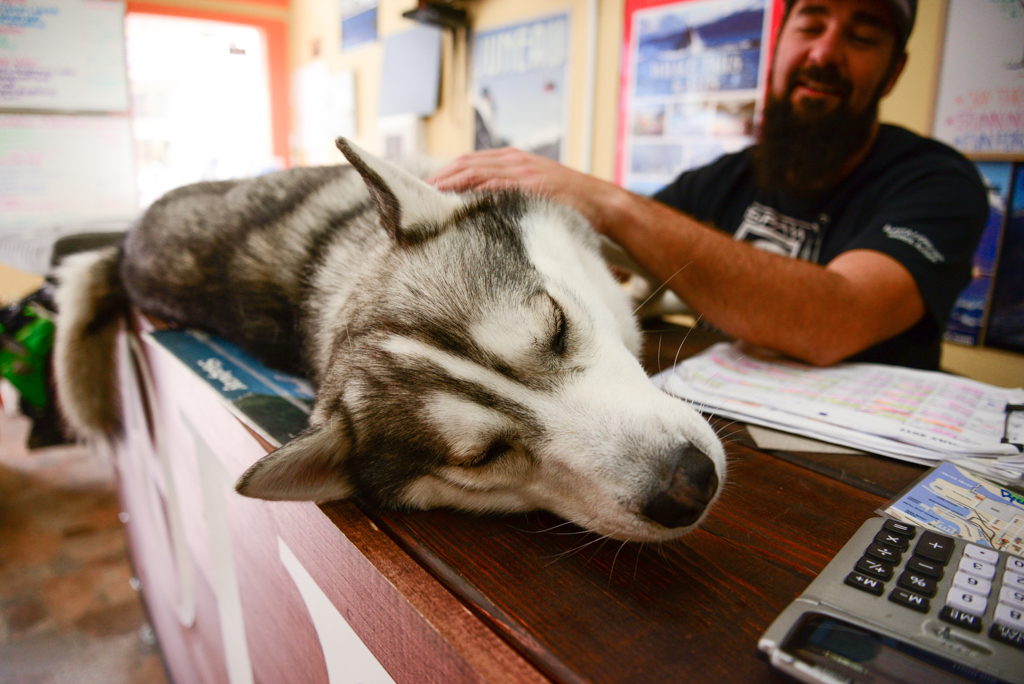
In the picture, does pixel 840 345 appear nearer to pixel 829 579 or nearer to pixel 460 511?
pixel 829 579

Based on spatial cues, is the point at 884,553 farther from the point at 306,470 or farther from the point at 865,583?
the point at 306,470

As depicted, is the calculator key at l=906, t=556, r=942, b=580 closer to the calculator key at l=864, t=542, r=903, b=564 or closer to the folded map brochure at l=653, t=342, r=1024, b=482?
the calculator key at l=864, t=542, r=903, b=564

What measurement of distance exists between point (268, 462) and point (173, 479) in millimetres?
980

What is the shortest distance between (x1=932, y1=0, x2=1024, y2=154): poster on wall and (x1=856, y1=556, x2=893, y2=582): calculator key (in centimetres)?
172

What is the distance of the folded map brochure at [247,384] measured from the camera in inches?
33.1

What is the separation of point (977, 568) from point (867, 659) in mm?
217

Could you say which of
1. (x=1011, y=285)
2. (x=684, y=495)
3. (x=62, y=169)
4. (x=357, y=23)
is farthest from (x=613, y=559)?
(x=357, y=23)

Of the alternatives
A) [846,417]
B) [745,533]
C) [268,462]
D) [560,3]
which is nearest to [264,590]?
[268,462]

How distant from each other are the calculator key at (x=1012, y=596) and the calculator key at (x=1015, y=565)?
3cm

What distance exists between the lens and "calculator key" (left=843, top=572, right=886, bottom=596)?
1.58 ft

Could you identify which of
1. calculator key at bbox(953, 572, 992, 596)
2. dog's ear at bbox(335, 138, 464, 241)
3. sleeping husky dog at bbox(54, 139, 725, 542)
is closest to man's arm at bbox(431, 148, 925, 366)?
sleeping husky dog at bbox(54, 139, 725, 542)

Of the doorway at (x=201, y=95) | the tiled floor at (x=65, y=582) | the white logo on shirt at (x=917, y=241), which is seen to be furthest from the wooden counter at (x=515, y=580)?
the doorway at (x=201, y=95)

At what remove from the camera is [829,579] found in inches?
19.7

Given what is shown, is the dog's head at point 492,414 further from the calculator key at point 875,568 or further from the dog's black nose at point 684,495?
the calculator key at point 875,568
